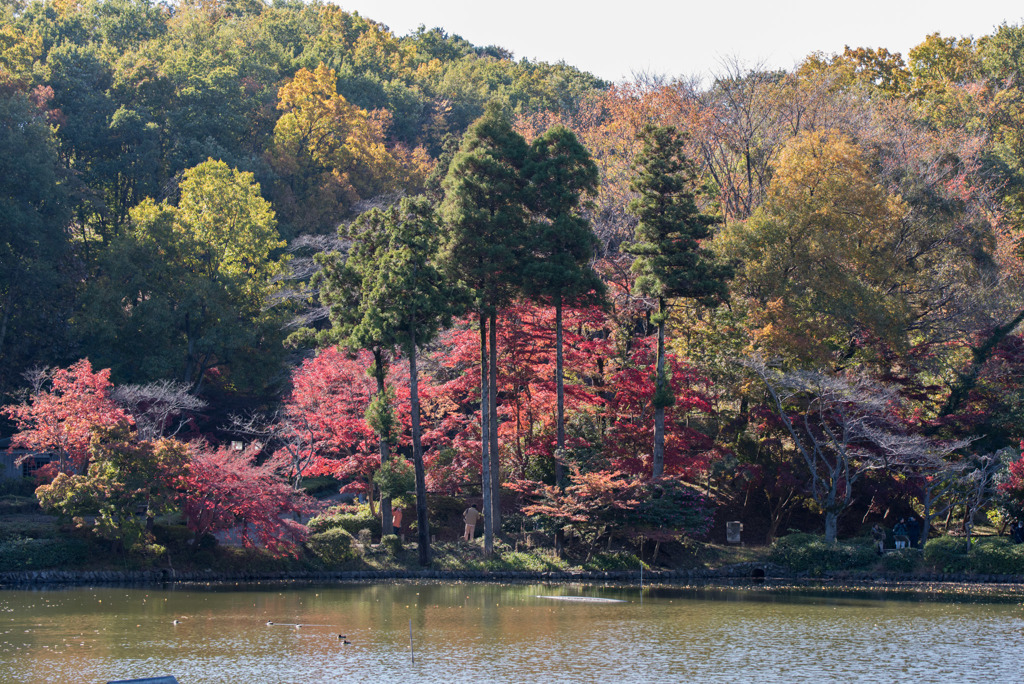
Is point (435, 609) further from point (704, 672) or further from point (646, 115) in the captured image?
point (646, 115)

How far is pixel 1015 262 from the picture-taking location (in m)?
44.1

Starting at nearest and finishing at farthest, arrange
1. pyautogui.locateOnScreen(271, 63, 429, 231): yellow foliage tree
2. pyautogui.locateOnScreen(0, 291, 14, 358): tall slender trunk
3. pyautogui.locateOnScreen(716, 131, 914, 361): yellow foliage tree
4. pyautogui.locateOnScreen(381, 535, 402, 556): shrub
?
pyautogui.locateOnScreen(381, 535, 402, 556): shrub < pyautogui.locateOnScreen(716, 131, 914, 361): yellow foliage tree < pyautogui.locateOnScreen(0, 291, 14, 358): tall slender trunk < pyautogui.locateOnScreen(271, 63, 429, 231): yellow foliage tree

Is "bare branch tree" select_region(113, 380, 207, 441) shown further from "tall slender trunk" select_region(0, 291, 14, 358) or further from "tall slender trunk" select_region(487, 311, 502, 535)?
"tall slender trunk" select_region(487, 311, 502, 535)

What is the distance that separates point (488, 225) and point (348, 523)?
10782 millimetres

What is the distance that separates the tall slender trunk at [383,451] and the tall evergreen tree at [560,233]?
5.25 meters

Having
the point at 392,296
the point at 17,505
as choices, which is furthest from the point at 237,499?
the point at 17,505

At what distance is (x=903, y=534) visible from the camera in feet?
107

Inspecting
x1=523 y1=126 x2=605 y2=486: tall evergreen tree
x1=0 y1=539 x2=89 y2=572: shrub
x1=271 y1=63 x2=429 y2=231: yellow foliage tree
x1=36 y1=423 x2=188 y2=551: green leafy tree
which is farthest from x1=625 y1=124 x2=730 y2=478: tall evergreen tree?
x1=271 y1=63 x2=429 y2=231: yellow foliage tree

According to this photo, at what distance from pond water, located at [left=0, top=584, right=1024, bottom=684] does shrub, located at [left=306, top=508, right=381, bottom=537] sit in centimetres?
499

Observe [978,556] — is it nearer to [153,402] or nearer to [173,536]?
[173,536]

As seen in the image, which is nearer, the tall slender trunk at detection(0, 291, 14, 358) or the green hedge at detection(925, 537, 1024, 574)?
the green hedge at detection(925, 537, 1024, 574)

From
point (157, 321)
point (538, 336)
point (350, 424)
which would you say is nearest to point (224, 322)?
point (157, 321)

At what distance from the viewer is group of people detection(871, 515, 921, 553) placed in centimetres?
3250

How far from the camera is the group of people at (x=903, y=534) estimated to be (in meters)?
32.5
